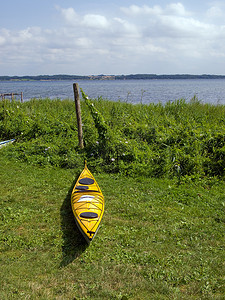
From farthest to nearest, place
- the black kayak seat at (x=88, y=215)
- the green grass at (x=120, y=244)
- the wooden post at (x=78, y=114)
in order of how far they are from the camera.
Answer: the wooden post at (x=78, y=114)
the black kayak seat at (x=88, y=215)
the green grass at (x=120, y=244)

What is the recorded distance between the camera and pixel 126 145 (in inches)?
310

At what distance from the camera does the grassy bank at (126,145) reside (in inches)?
289

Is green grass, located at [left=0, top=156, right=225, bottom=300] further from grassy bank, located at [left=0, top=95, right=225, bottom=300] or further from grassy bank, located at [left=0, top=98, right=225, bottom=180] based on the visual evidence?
grassy bank, located at [left=0, top=98, right=225, bottom=180]

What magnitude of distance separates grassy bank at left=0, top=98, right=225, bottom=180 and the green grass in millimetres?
729

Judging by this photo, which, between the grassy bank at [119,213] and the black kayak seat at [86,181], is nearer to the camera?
the grassy bank at [119,213]

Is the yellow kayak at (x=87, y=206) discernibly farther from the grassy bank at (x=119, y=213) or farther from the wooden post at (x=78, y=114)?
the wooden post at (x=78, y=114)

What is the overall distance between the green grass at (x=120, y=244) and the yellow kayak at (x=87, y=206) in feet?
0.91

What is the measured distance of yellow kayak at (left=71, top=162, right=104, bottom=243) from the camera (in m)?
4.14

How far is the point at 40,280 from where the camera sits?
341 centimetres

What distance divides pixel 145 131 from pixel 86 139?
2.01m

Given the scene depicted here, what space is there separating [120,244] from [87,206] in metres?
0.95

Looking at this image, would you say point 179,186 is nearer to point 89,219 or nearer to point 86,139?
point 89,219

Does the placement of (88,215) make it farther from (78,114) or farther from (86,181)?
(78,114)

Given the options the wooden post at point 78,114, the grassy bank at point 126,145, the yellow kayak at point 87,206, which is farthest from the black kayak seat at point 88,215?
the wooden post at point 78,114
